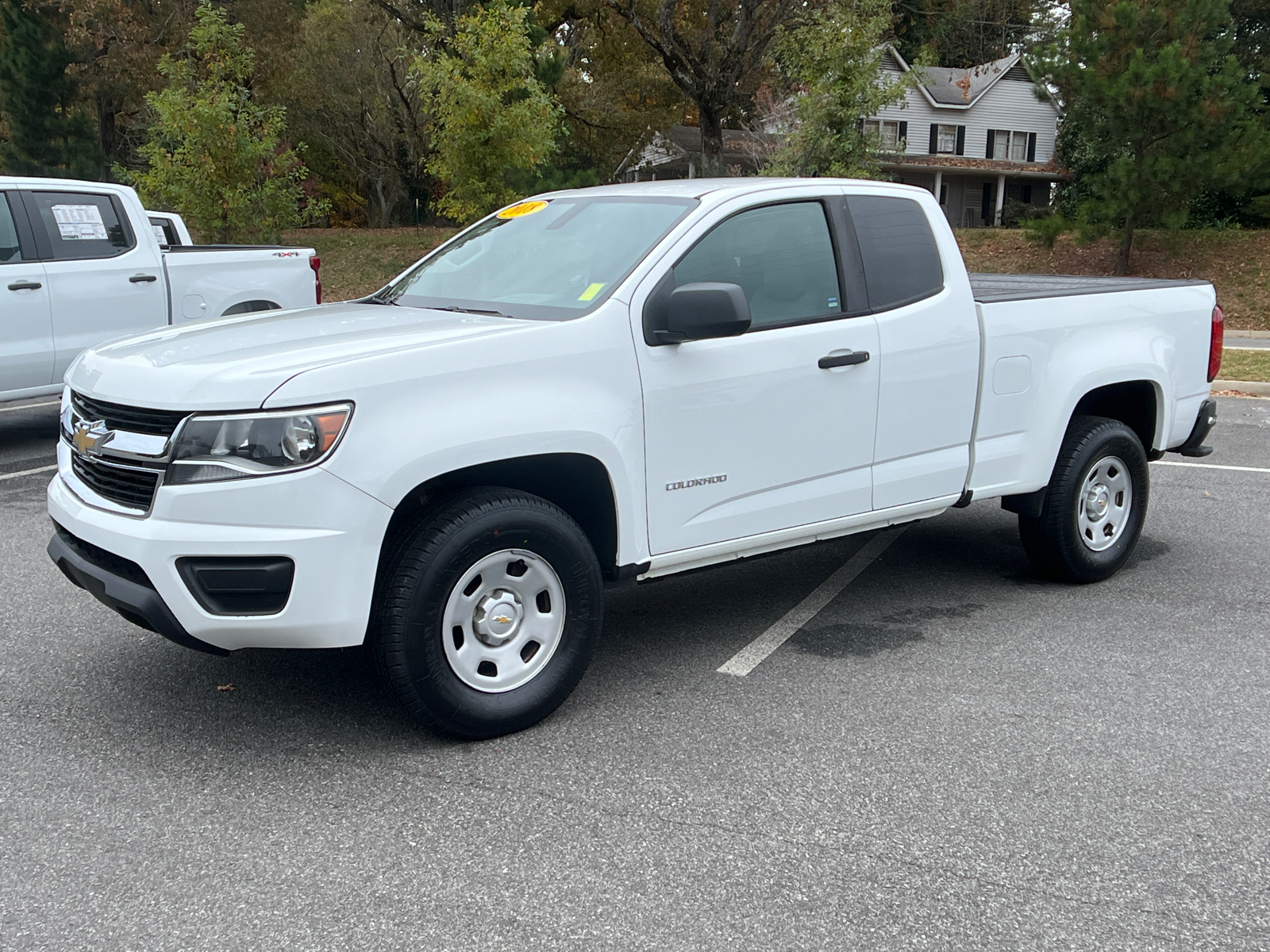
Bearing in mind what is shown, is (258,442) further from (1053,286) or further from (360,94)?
(360,94)

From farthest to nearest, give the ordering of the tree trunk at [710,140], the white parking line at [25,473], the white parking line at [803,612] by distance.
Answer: the tree trunk at [710,140] → the white parking line at [25,473] → the white parking line at [803,612]

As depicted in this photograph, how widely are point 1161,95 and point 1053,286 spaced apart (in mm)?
18986

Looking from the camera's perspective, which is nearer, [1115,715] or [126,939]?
[126,939]

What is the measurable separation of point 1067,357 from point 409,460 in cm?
340

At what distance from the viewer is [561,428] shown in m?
3.93

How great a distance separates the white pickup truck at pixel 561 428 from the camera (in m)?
3.54

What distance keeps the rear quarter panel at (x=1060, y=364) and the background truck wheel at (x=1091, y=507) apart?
0.54ft

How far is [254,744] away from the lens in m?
3.96

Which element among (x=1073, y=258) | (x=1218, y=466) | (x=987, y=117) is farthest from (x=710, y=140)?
(x=987, y=117)

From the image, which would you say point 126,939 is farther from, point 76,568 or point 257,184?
point 257,184

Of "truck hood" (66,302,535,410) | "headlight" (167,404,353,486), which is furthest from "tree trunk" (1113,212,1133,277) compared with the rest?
"headlight" (167,404,353,486)

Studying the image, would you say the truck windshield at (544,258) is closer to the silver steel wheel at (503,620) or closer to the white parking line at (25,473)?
the silver steel wheel at (503,620)

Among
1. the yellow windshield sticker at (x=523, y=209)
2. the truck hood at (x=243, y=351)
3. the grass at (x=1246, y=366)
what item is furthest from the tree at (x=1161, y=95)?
the truck hood at (x=243, y=351)

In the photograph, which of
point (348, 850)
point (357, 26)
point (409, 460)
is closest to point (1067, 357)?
point (409, 460)
